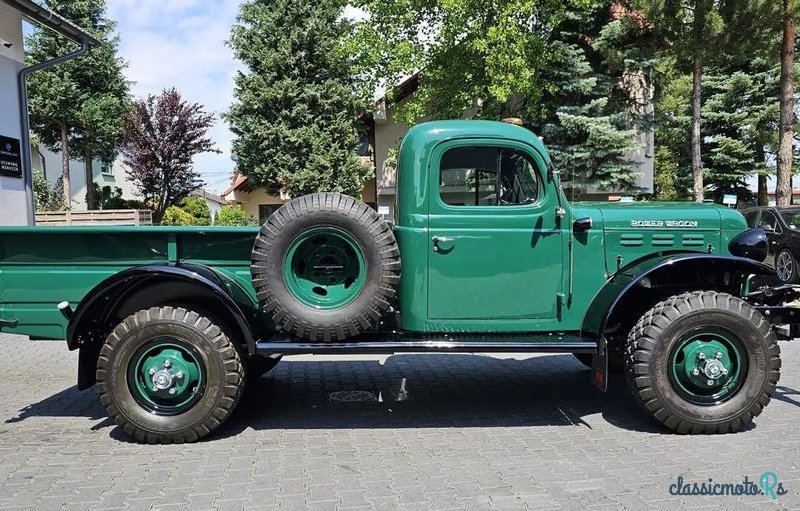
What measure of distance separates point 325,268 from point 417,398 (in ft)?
5.93

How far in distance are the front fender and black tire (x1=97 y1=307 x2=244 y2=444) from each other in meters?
2.73

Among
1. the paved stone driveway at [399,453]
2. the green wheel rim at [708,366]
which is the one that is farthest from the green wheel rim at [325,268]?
the green wheel rim at [708,366]

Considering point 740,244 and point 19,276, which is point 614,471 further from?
point 19,276

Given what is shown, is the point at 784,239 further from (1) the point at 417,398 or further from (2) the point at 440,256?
(2) the point at 440,256

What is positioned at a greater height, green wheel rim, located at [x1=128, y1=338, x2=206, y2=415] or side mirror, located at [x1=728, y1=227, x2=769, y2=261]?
side mirror, located at [x1=728, y1=227, x2=769, y2=261]

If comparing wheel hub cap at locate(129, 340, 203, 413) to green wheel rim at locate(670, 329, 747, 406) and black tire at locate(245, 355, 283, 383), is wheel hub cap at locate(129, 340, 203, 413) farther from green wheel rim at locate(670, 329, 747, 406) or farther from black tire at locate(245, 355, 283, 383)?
green wheel rim at locate(670, 329, 747, 406)

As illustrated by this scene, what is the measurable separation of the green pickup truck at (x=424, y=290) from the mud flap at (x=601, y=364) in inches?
0.5

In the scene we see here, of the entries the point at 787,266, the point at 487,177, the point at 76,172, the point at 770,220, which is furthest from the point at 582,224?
the point at 76,172

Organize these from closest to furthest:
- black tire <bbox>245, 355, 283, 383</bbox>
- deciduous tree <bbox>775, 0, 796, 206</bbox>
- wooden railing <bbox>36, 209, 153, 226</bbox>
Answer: black tire <bbox>245, 355, 283, 383</bbox> → deciduous tree <bbox>775, 0, 796, 206</bbox> → wooden railing <bbox>36, 209, 153, 226</bbox>

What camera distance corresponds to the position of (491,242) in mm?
4527

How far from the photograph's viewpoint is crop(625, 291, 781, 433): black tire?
4.37 m

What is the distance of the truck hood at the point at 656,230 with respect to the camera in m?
4.70

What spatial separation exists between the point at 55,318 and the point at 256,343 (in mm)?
1579

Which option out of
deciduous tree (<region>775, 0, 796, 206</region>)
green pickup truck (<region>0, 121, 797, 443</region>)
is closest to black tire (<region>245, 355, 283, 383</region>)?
green pickup truck (<region>0, 121, 797, 443</region>)
